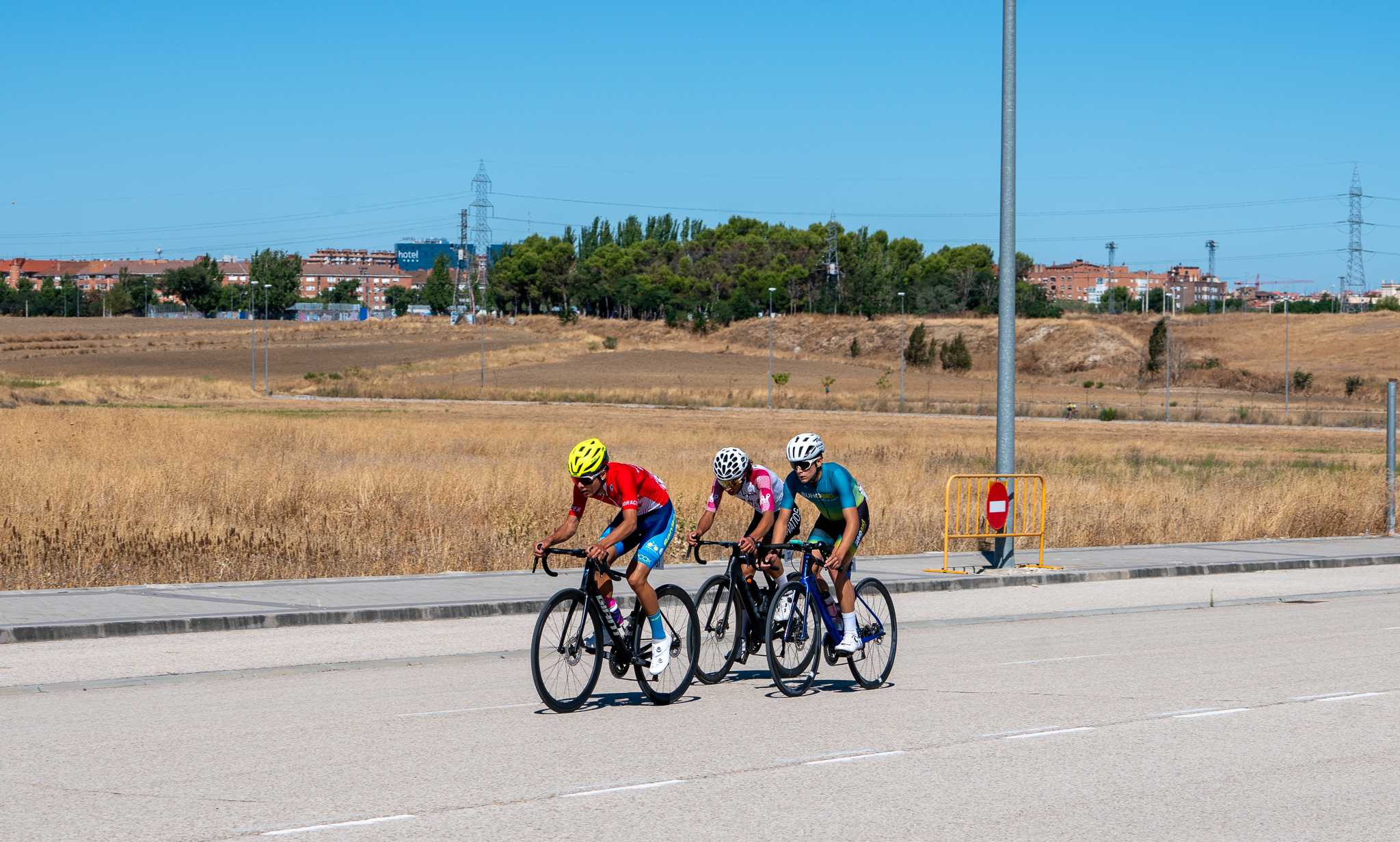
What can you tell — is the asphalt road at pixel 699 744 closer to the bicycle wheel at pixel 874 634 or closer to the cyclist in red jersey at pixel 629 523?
the bicycle wheel at pixel 874 634

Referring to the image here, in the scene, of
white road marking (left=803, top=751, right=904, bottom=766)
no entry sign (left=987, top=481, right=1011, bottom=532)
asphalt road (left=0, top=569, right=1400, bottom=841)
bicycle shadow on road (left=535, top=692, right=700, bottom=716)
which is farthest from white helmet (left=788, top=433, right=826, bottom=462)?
no entry sign (left=987, top=481, right=1011, bottom=532)

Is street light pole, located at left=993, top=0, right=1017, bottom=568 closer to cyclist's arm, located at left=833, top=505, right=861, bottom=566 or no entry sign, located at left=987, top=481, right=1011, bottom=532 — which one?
no entry sign, located at left=987, top=481, right=1011, bottom=532

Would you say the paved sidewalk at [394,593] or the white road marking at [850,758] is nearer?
the white road marking at [850,758]

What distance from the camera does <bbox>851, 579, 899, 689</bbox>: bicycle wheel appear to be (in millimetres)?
10875

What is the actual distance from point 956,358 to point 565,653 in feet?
408

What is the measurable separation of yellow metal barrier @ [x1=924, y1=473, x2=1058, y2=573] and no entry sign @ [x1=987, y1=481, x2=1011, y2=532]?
0.22 feet

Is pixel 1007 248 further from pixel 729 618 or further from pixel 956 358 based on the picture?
pixel 956 358

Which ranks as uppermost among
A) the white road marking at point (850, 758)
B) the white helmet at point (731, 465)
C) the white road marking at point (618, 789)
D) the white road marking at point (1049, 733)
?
the white helmet at point (731, 465)

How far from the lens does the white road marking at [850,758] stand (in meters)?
8.17

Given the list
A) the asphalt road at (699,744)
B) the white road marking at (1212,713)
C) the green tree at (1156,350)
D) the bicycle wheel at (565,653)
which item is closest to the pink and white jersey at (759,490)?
the bicycle wheel at (565,653)

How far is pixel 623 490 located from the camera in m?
9.71

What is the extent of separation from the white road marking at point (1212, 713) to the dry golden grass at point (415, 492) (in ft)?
32.6

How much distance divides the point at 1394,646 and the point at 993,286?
16981 cm

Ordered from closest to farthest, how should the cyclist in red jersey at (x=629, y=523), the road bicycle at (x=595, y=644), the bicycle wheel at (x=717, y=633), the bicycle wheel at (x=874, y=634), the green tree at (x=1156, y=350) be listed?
the cyclist in red jersey at (x=629, y=523) → the road bicycle at (x=595, y=644) → the bicycle wheel at (x=717, y=633) → the bicycle wheel at (x=874, y=634) → the green tree at (x=1156, y=350)
